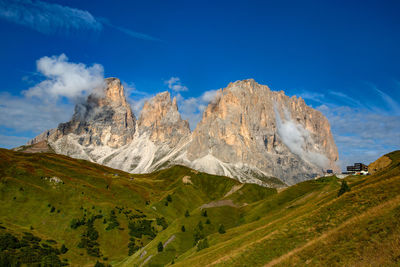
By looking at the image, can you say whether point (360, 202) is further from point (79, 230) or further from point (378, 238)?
point (79, 230)

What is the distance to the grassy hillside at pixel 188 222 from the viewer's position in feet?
113

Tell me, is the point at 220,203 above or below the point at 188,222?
above

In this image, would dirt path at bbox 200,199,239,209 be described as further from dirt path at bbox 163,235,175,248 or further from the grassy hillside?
dirt path at bbox 163,235,175,248

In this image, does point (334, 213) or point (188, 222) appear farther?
point (188, 222)

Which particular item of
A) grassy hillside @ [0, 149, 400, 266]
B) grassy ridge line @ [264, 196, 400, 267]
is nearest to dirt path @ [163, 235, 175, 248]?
grassy hillside @ [0, 149, 400, 266]

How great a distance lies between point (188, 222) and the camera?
327ft

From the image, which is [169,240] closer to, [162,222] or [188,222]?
[188,222]

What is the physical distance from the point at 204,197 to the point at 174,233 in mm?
96220

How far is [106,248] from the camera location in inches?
4166

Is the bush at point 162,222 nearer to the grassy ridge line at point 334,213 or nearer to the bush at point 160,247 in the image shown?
the bush at point 160,247

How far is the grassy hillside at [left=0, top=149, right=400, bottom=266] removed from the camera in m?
34.5

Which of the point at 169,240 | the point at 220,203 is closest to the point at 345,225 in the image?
the point at 169,240

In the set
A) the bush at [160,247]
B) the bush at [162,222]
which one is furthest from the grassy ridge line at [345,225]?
the bush at [162,222]

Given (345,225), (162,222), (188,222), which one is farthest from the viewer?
(162,222)
